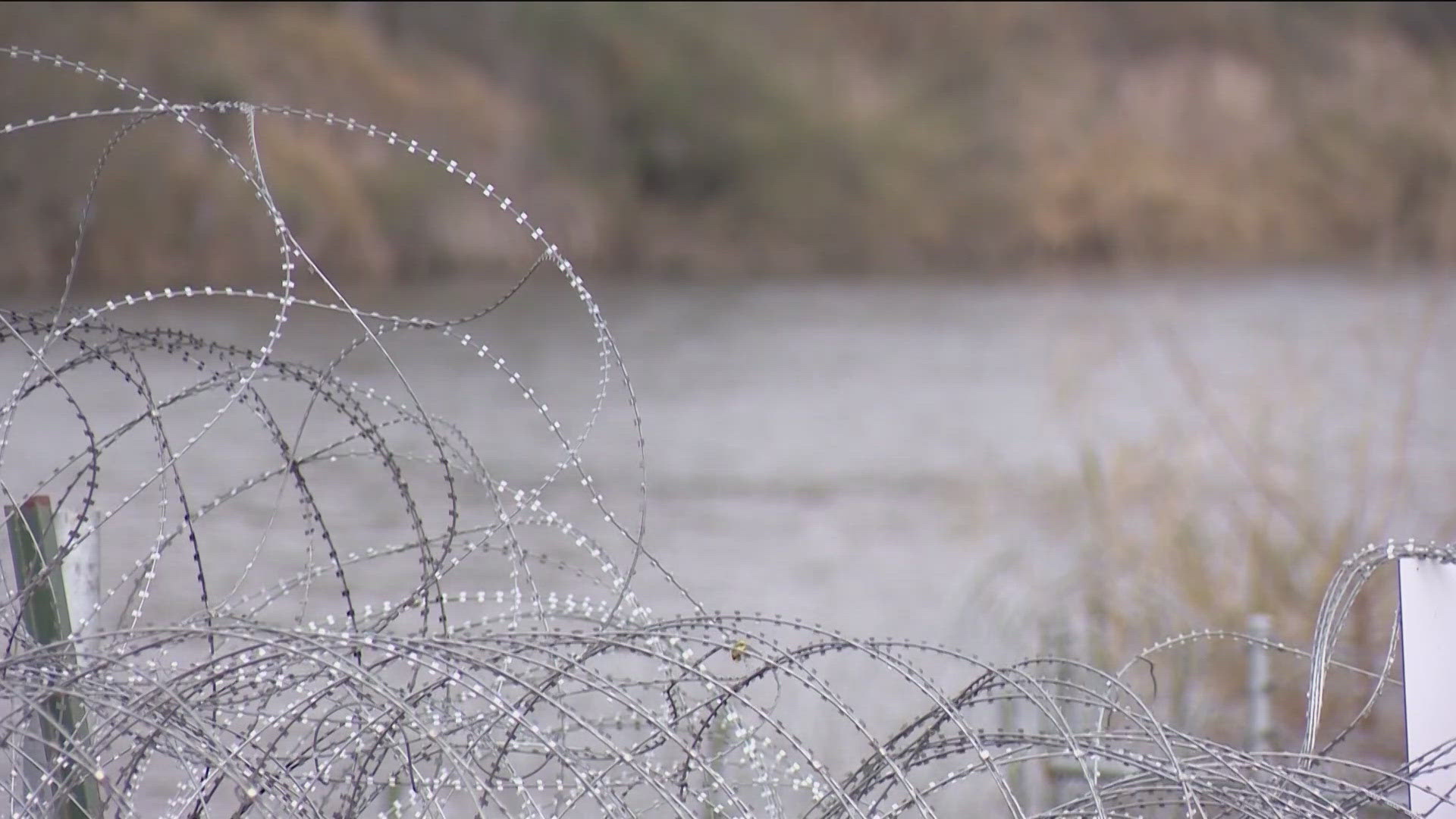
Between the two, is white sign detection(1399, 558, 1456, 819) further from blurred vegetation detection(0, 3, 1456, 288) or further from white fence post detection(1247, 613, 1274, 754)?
blurred vegetation detection(0, 3, 1456, 288)

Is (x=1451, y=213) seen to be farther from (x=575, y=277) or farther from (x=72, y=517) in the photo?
(x=72, y=517)

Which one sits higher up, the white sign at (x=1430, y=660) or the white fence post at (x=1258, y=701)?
the white fence post at (x=1258, y=701)

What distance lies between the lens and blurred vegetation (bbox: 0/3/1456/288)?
10.4m

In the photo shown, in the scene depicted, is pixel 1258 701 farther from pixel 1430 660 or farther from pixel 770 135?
pixel 770 135

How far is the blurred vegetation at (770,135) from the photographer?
10422 mm

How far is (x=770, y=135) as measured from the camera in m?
19.7

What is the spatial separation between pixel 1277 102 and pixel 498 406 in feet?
30.7

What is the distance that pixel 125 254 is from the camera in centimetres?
1209

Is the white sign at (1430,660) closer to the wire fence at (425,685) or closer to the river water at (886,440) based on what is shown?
the wire fence at (425,685)

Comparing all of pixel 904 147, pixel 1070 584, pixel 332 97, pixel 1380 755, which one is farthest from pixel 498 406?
pixel 904 147

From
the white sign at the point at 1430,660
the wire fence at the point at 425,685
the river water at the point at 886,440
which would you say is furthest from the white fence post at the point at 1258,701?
the white sign at the point at 1430,660

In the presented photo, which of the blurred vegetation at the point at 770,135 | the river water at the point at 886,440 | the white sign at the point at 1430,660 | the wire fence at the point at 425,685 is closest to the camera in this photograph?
the wire fence at the point at 425,685

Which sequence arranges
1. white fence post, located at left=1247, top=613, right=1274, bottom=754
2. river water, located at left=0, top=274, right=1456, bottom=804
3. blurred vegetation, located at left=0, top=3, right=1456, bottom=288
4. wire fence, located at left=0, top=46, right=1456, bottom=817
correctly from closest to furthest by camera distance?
wire fence, located at left=0, top=46, right=1456, bottom=817
white fence post, located at left=1247, top=613, right=1274, bottom=754
river water, located at left=0, top=274, right=1456, bottom=804
blurred vegetation, located at left=0, top=3, right=1456, bottom=288

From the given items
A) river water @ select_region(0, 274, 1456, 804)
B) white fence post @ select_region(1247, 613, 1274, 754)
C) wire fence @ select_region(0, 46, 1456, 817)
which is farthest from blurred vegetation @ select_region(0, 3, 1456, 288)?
wire fence @ select_region(0, 46, 1456, 817)
